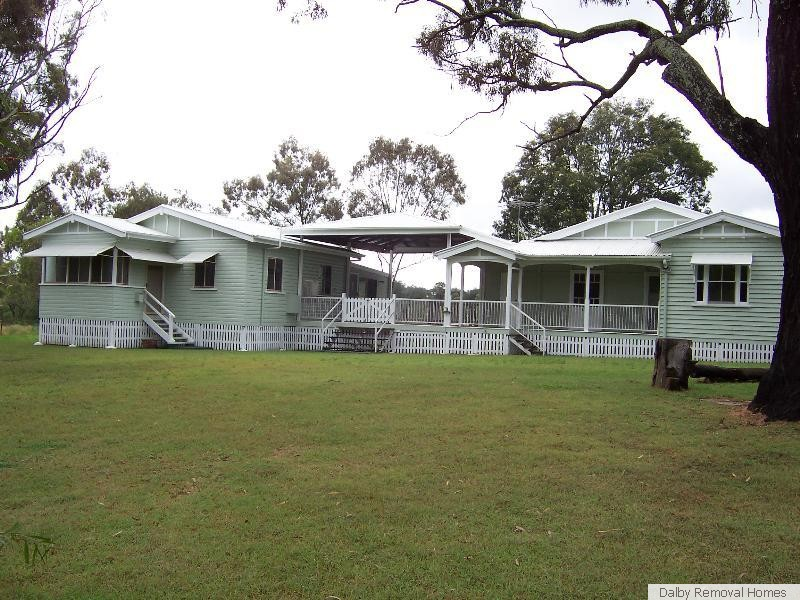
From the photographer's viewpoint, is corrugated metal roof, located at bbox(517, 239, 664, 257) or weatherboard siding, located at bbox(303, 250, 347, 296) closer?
corrugated metal roof, located at bbox(517, 239, 664, 257)

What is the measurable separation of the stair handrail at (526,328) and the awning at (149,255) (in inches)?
483

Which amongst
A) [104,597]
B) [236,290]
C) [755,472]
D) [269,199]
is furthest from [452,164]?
[104,597]

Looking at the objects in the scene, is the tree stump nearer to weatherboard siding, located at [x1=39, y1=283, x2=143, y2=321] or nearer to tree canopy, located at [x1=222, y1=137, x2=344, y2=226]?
weatherboard siding, located at [x1=39, y1=283, x2=143, y2=321]

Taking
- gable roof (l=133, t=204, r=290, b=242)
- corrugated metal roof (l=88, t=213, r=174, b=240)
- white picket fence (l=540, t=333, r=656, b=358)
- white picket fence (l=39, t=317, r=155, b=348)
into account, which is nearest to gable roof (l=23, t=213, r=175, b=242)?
corrugated metal roof (l=88, t=213, r=174, b=240)

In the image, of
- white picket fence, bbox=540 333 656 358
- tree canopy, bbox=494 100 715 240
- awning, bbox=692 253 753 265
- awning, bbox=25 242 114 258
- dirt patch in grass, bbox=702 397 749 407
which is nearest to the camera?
dirt patch in grass, bbox=702 397 749 407

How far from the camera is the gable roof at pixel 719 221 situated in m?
22.2

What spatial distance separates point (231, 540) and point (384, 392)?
7.46 m

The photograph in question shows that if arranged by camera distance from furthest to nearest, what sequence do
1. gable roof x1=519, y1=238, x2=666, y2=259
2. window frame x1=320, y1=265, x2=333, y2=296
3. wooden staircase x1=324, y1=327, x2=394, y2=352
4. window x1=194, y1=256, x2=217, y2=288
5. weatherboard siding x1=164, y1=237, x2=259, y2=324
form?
window frame x1=320, y1=265, x2=333, y2=296, window x1=194, y1=256, x2=217, y2=288, weatherboard siding x1=164, y1=237, x2=259, y2=324, wooden staircase x1=324, y1=327, x2=394, y2=352, gable roof x1=519, y1=238, x2=666, y2=259

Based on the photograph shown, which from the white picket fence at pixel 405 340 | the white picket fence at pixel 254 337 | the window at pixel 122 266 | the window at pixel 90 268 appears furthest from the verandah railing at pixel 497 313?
the window at pixel 90 268

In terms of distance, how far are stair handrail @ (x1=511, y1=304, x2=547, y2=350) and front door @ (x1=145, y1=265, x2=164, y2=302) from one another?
42.9ft

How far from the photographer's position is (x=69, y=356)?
21.0 meters

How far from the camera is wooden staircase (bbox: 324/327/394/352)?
2569 cm

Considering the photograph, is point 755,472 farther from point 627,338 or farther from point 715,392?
point 627,338

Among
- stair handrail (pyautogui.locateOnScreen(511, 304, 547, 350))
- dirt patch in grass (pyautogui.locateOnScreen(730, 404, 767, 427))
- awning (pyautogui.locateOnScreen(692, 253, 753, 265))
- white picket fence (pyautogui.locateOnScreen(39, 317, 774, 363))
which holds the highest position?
awning (pyautogui.locateOnScreen(692, 253, 753, 265))
